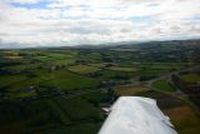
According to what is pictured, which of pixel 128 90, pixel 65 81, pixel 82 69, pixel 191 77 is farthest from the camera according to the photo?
pixel 82 69

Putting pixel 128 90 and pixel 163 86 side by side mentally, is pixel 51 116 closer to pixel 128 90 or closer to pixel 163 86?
pixel 128 90

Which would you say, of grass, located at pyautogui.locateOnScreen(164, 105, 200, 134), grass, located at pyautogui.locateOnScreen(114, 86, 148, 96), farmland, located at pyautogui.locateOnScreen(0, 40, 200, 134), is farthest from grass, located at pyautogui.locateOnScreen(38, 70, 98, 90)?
grass, located at pyautogui.locateOnScreen(164, 105, 200, 134)

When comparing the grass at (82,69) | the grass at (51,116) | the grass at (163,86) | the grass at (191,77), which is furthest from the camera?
the grass at (82,69)

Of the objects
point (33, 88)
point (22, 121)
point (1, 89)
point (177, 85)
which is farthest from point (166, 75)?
point (22, 121)

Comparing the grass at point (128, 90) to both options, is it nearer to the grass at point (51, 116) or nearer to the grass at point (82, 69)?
the grass at point (51, 116)

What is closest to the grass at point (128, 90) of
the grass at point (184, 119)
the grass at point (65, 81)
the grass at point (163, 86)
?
the grass at point (163, 86)

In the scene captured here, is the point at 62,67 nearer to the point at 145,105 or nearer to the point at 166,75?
the point at 166,75

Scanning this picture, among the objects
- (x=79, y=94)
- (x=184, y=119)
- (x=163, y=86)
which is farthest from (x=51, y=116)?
(x=163, y=86)

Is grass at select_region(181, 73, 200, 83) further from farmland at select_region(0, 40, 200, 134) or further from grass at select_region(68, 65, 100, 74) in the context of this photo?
grass at select_region(68, 65, 100, 74)
